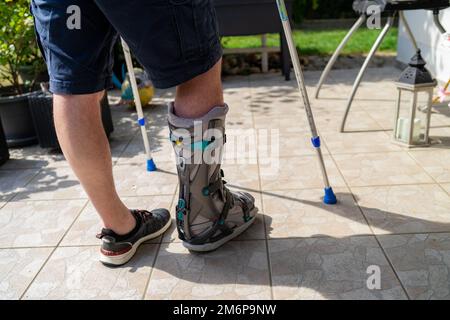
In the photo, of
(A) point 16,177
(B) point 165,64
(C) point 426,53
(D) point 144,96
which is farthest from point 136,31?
(C) point 426,53

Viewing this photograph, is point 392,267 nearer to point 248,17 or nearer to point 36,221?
point 36,221

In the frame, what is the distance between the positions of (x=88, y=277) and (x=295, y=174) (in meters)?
1.07

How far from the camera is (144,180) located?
2.06 m

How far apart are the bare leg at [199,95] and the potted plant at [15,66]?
1812 mm

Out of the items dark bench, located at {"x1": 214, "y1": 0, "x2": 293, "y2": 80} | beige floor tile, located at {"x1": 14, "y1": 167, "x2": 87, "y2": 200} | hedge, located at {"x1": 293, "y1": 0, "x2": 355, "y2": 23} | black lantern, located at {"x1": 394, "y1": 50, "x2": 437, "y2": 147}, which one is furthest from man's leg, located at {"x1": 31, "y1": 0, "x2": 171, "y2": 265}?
hedge, located at {"x1": 293, "y1": 0, "x2": 355, "y2": 23}

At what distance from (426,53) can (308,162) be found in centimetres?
203

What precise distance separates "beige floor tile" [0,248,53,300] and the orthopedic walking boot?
1.71 feet

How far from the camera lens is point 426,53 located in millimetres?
3434

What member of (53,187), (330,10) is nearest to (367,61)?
(53,187)

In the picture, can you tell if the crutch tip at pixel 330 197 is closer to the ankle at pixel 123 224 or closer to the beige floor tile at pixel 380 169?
the beige floor tile at pixel 380 169

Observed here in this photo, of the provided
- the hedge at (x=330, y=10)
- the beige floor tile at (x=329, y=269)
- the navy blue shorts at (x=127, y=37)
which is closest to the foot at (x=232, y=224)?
the beige floor tile at (x=329, y=269)

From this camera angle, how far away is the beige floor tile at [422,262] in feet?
3.88

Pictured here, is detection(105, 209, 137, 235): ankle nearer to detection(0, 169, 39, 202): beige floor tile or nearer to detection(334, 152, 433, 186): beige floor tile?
detection(0, 169, 39, 202): beige floor tile

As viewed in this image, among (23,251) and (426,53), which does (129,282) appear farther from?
(426,53)
